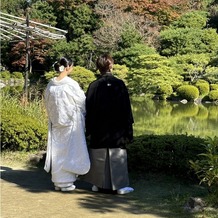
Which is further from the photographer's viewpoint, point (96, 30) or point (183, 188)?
point (96, 30)

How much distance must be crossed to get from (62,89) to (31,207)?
42.0 inches

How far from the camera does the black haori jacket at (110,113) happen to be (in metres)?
3.50

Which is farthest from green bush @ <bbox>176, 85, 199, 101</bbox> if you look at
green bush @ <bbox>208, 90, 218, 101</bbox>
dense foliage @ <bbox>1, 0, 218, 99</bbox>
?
green bush @ <bbox>208, 90, 218, 101</bbox>

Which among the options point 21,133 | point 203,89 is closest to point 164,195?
point 21,133

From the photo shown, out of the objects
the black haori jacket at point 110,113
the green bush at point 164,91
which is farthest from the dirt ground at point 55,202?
the green bush at point 164,91

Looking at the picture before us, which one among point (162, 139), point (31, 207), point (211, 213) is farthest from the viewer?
point (162, 139)

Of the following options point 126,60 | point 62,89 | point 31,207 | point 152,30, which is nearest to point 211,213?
point 31,207

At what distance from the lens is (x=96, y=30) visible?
25812mm

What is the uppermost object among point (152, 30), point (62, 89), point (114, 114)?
point (152, 30)

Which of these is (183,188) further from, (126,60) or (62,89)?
(126,60)

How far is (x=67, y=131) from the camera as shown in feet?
11.7

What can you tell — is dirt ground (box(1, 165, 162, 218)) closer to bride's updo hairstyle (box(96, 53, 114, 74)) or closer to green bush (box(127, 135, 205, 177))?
green bush (box(127, 135, 205, 177))

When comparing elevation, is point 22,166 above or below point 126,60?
below

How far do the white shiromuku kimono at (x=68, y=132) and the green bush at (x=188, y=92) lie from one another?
17.6 meters
